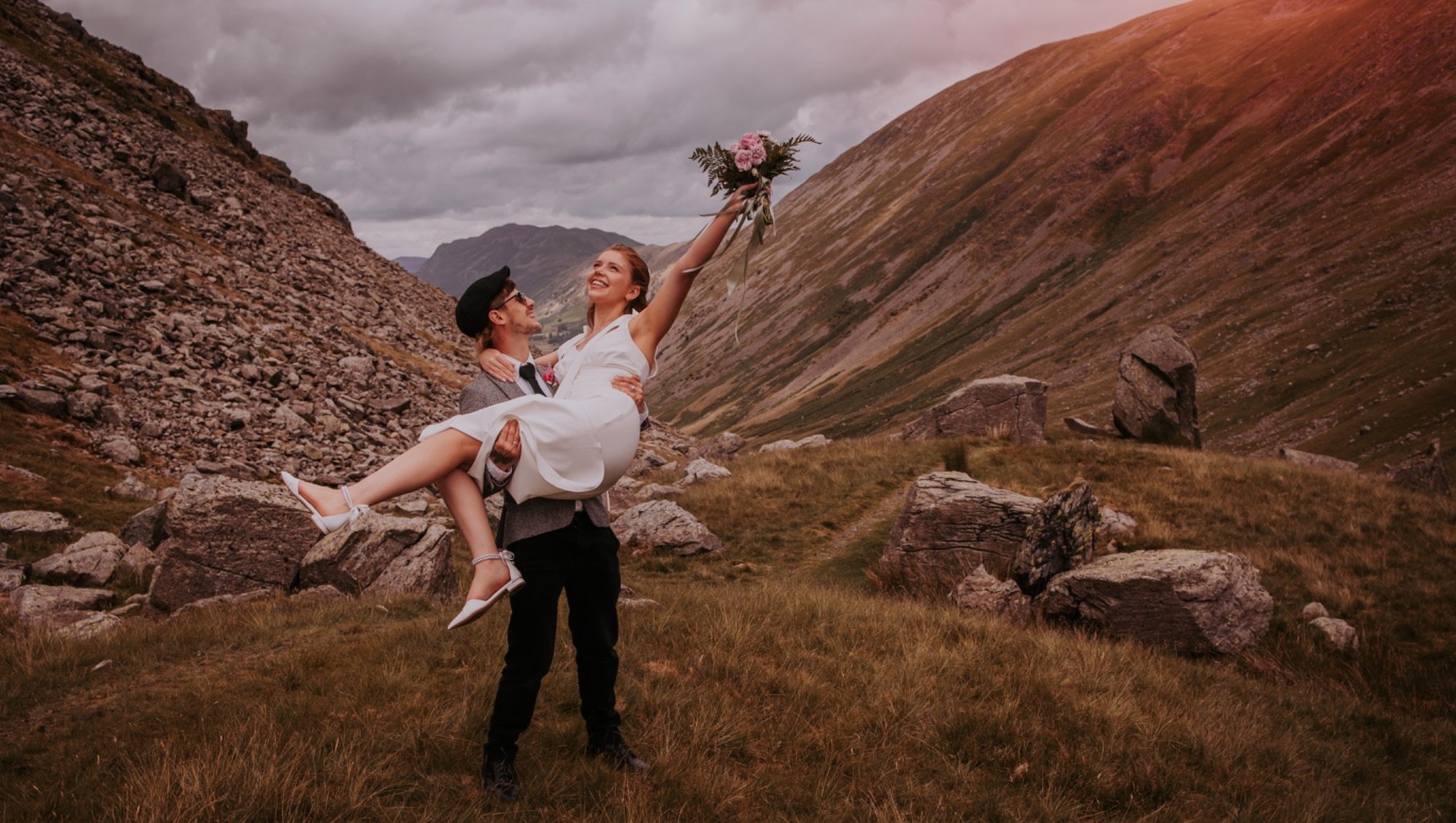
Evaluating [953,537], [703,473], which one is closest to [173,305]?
[703,473]

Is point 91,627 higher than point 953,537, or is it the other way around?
point 91,627

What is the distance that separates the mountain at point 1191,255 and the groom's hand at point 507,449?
8.97 m

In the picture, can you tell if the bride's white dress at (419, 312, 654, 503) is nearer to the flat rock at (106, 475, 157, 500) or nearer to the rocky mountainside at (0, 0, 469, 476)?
the flat rock at (106, 475, 157, 500)

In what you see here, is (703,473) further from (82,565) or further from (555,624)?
(555,624)

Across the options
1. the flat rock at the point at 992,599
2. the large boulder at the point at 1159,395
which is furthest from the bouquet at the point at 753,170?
the large boulder at the point at 1159,395

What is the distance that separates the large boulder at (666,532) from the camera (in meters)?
15.6

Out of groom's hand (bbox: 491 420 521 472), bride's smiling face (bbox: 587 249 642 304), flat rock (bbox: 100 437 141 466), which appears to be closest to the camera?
groom's hand (bbox: 491 420 521 472)

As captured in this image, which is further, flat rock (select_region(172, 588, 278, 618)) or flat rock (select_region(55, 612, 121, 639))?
flat rock (select_region(172, 588, 278, 618))

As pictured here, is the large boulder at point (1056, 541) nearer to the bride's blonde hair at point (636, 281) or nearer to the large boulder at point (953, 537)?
the large boulder at point (953, 537)

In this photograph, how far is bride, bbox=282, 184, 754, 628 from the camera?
4.23m

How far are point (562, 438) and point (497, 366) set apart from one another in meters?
1.00

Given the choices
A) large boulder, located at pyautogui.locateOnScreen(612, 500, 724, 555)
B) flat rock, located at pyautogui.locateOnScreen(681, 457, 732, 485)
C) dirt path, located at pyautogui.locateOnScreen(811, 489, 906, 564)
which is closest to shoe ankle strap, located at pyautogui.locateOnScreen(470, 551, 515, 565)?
large boulder, located at pyautogui.locateOnScreen(612, 500, 724, 555)

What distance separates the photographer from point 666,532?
15828mm

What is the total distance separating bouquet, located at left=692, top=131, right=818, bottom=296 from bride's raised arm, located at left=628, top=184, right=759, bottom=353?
0.31ft
